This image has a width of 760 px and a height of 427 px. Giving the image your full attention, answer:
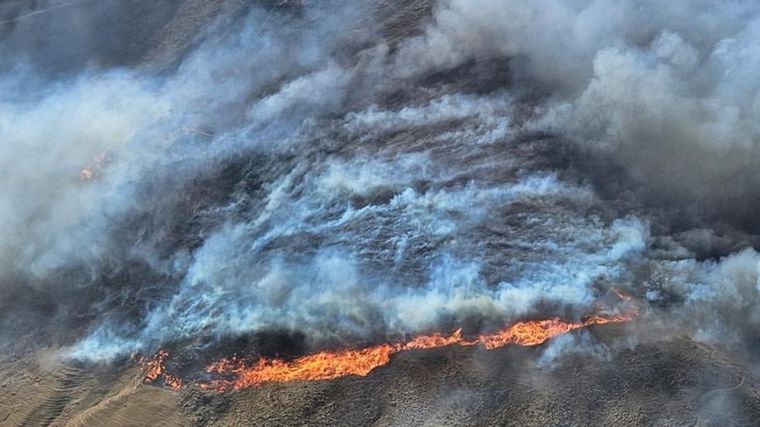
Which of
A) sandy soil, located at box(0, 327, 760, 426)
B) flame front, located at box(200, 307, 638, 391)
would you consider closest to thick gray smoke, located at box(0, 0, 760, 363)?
flame front, located at box(200, 307, 638, 391)

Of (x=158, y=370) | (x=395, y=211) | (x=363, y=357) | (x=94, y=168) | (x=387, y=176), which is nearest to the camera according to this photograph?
(x=363, y=357)

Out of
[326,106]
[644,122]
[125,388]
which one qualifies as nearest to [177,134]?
[326,106]

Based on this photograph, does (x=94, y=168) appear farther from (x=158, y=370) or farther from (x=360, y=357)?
(x=360, y=357)

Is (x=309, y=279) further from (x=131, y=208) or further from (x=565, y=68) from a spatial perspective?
(x=565, y=68)

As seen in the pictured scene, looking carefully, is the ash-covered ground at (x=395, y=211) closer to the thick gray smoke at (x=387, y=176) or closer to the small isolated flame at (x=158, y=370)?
the thick gray smoke at (x=387, y=176)

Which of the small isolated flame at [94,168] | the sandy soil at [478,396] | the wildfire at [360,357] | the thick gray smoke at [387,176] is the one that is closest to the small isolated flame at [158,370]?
the wildfire at [360,357]

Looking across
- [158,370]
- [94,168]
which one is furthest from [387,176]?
[94,168]

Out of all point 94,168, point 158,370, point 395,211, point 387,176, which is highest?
point 94,168
